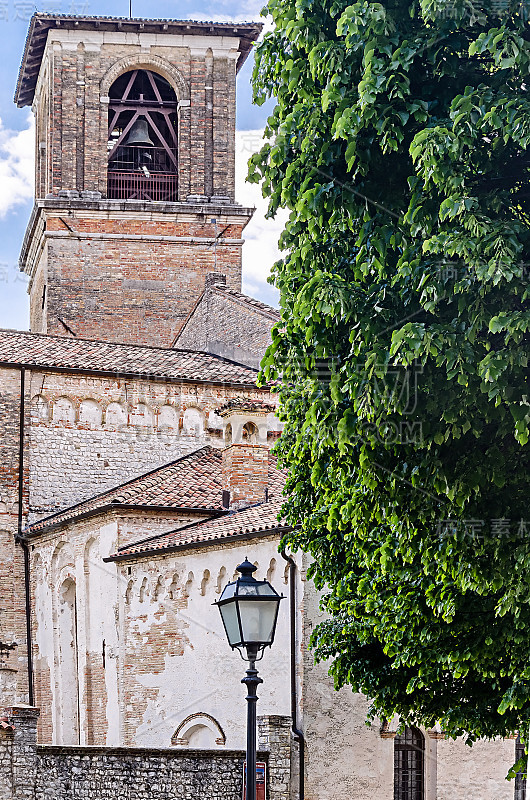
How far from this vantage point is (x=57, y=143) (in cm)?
3888

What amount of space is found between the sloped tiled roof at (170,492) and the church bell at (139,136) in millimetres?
12278

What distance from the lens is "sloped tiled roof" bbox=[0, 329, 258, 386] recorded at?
29.4 m

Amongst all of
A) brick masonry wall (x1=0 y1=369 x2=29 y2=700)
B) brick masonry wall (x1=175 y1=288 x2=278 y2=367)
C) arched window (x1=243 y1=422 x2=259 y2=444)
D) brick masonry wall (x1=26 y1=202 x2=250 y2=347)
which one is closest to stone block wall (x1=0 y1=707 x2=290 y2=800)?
arched window (x1=243 y1=422 x2=259 y2=444)

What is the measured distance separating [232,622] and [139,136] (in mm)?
27979

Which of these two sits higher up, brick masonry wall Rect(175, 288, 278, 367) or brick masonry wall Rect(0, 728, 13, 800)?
brick masonry wall Rect(175, 288, 278, 367)

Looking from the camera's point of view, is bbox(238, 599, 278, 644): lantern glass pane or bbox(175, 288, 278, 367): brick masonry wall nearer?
bbox(238, 599, 278, 644): lantern glass pane

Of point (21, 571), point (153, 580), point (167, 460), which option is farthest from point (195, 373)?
point (153, 580)

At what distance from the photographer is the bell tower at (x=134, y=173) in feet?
126

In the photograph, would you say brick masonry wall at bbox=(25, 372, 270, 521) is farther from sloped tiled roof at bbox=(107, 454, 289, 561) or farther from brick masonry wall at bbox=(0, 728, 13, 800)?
brick masonry wall at bbox=(0, 728, 13, 800)

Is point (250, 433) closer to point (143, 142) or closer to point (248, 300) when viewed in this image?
point (248, 300)

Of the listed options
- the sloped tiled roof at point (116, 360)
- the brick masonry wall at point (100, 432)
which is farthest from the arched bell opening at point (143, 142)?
the brick masonry wall at point (100, 432)

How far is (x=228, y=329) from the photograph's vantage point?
3556 centimetres

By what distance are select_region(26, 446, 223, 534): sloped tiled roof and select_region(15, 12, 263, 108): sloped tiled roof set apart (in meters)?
15.2

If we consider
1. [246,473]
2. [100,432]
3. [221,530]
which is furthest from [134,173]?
[221,530]
